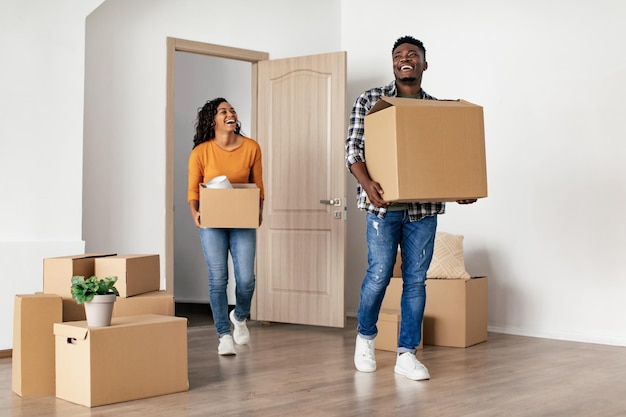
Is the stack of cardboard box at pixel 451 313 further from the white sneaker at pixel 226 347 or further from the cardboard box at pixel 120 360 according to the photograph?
the cardboard box at pixel 120 360

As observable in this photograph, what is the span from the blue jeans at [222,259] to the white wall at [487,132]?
2.96ft

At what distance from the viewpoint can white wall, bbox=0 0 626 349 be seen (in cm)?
418

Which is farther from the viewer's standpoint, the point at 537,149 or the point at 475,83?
the point at 475,83

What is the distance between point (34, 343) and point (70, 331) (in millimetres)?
262

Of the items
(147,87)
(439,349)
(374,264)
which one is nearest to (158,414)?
(374,264)

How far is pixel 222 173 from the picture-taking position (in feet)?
12.7

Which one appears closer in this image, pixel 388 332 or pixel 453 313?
pixel 388 332

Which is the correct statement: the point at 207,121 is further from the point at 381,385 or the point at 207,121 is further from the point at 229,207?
the point at 381,385

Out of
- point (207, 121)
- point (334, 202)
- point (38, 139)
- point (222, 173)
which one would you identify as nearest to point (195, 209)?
point (222, 173)

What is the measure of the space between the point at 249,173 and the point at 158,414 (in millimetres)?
1609

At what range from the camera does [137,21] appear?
4.81m

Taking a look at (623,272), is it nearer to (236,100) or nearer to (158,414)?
(158,414)

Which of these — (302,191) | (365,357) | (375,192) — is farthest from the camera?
(302,191)

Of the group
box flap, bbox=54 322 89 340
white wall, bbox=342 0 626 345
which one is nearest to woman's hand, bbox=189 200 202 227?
box flap, bbox=54 322 89 340
